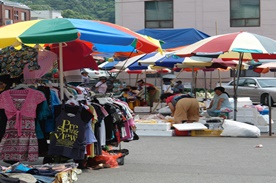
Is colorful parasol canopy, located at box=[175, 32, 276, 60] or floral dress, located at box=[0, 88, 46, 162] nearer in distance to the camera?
floral dress, located at box=[0, 88, 46, 162]

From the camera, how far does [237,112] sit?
16.5 meters

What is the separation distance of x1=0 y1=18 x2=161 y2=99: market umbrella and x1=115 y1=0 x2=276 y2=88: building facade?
86.4 ft

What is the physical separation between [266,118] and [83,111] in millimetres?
8994

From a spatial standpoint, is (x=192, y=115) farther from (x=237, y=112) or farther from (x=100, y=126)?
(x=100, y=126)

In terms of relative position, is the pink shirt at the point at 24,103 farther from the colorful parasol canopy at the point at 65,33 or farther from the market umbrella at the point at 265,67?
the market umbrella at the point at 265,67

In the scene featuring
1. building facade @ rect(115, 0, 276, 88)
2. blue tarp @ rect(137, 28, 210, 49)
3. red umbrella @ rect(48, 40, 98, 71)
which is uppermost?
building facade @ rect(115, 0, 276, 88)

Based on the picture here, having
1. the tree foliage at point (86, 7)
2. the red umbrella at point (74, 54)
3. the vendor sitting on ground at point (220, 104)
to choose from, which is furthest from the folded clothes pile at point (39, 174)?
the tree foliage at point (86, 7)

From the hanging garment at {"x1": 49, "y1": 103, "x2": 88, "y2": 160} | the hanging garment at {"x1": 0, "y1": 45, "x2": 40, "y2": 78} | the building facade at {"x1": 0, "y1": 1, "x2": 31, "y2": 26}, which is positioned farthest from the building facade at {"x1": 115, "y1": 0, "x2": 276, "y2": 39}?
the building facade at {"x1": 0, "y1": 1, "x2": 31, "y2": 26}

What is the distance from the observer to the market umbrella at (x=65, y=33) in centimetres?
821

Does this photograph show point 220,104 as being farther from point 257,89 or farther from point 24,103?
point 257,89

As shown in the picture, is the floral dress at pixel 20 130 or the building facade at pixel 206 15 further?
the building facade at pixel 206 15

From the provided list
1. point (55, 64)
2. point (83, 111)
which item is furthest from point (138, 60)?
point (83, 111)

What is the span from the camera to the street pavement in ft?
29.6

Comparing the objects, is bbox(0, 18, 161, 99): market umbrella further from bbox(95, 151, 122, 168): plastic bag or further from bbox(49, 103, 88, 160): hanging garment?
bbox(95, 151, 122, 168): plastic bag
